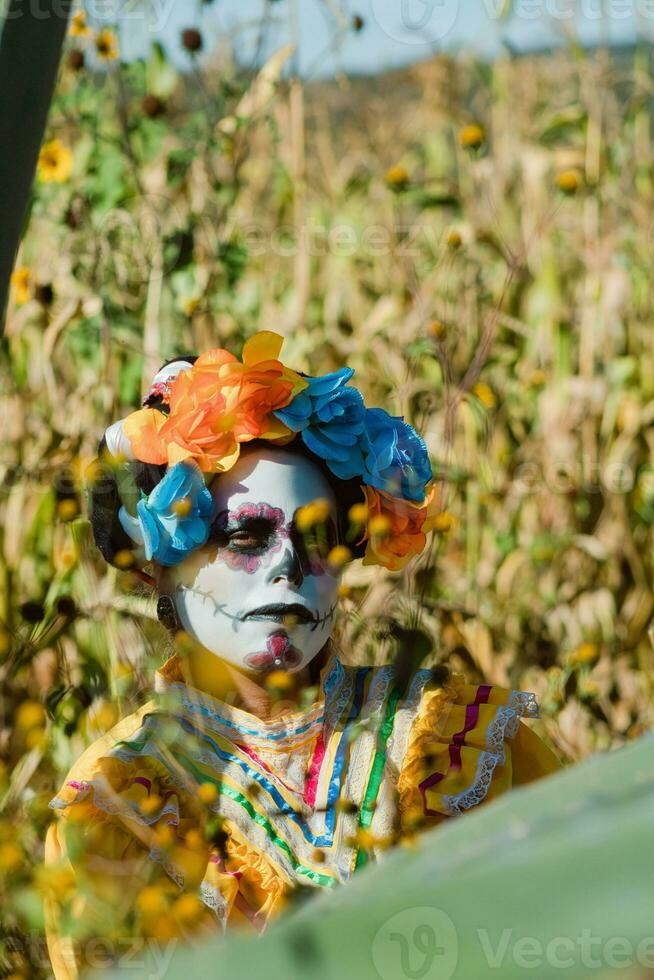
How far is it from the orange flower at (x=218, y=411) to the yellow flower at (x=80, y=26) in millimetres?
886

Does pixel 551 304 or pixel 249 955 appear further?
pixel 551 304

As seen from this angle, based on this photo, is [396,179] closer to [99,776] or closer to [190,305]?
[190,305]

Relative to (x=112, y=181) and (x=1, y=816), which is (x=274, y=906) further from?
(x=112, y=181)

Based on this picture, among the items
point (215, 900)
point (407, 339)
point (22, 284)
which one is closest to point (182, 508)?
point (215, 900)

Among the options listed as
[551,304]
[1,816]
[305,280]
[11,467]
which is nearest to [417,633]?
[1,816]

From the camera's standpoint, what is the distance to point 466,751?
126 centimetres

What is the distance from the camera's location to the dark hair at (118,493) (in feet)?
4.37

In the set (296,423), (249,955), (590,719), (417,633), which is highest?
(249,955)

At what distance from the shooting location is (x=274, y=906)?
1147 millimetres

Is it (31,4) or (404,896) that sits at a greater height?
(31,4)

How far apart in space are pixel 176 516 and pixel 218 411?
11 cm

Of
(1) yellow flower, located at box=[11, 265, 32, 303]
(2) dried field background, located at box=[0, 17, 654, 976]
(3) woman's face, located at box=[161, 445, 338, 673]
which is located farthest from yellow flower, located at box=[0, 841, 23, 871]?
(1) yellow flower, located at box=[11, 265, 32, 303]

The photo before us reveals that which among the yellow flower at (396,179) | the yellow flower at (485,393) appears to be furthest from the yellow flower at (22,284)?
the yellow flower at (485,393)

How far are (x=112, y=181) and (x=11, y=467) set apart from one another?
57 cm
